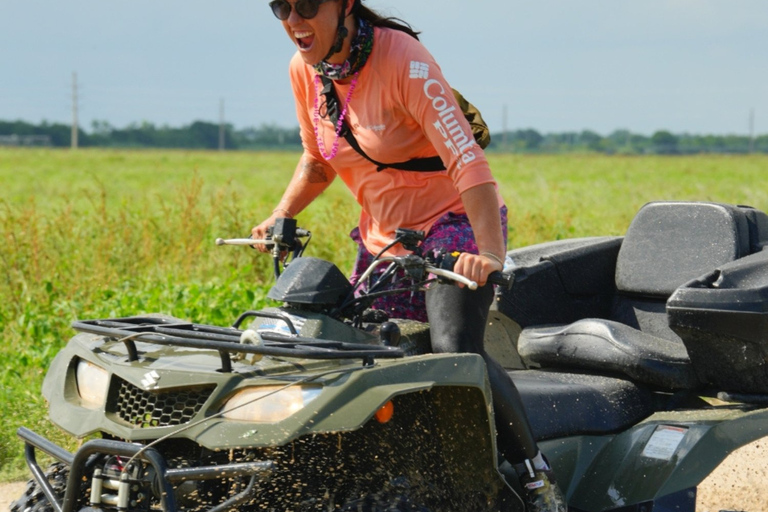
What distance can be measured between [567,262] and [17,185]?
72.5ft

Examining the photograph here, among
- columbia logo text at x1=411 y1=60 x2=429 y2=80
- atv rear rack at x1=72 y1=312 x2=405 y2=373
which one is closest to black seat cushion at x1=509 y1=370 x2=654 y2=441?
atv rear rack at x1=72 y1=312 x2=405 y2=373

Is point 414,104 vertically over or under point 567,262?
over

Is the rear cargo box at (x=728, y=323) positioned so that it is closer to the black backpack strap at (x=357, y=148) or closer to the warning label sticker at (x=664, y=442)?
the warning label sticker at (x=664, y=442)

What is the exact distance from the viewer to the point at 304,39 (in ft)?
10.6

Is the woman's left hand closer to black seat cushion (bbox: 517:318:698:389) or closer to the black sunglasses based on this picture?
the black sunglasses

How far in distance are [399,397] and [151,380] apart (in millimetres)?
694

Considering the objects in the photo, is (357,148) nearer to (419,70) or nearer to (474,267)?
(419,70)

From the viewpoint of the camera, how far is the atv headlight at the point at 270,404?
8.30 feet

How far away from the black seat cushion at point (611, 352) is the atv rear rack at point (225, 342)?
4.54 ft

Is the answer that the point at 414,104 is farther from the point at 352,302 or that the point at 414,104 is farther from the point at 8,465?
the point at 8,465

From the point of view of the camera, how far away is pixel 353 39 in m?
3.31

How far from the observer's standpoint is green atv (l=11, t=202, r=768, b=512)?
256 centimetres

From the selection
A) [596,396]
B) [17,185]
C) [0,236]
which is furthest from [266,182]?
[596,396]

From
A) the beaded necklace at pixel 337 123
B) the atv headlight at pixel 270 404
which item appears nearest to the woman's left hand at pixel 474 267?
the atv headlight at pixel 270 404
